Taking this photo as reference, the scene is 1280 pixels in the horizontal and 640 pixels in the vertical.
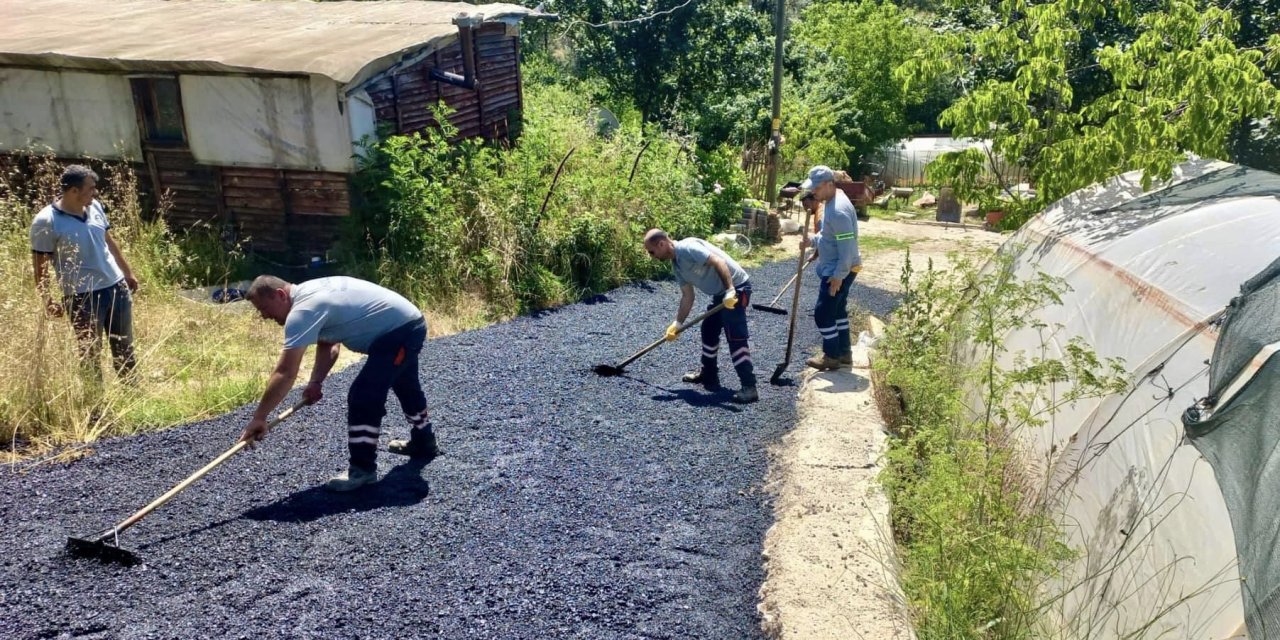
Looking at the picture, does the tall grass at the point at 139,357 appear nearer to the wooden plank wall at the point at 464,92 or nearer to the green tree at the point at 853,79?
the wooden plank wall at the point at 464,92

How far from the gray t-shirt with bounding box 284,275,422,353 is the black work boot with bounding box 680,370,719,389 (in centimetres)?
252

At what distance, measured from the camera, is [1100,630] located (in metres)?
3.51

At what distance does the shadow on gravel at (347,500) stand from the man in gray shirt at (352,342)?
7cm

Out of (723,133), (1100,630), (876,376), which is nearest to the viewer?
(1100,630)

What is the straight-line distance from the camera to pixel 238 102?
927 cm

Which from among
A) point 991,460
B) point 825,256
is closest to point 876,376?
point 825,256

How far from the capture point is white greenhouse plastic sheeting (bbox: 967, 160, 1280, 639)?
3246mm

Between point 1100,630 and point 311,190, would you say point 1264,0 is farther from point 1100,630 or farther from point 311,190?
point 311,190

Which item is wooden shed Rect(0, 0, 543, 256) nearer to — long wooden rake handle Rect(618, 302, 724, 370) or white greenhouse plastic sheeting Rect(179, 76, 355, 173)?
white greenhouse plastic sheeting Rect(179, 76, 355, 173)

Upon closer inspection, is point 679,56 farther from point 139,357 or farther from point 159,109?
point 139,357

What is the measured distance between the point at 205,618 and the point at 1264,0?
47.1ft

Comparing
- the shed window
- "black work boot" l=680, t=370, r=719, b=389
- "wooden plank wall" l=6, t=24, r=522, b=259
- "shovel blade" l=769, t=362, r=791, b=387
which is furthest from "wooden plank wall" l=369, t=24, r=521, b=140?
"shovel blade" l=769, t=362, r=791, b=387

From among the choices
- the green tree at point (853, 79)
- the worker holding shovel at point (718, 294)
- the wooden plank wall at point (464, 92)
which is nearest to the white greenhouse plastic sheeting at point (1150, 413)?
the worker holding shovel at point (718, 294)

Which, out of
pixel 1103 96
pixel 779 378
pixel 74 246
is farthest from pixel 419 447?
pixel 1103 96
